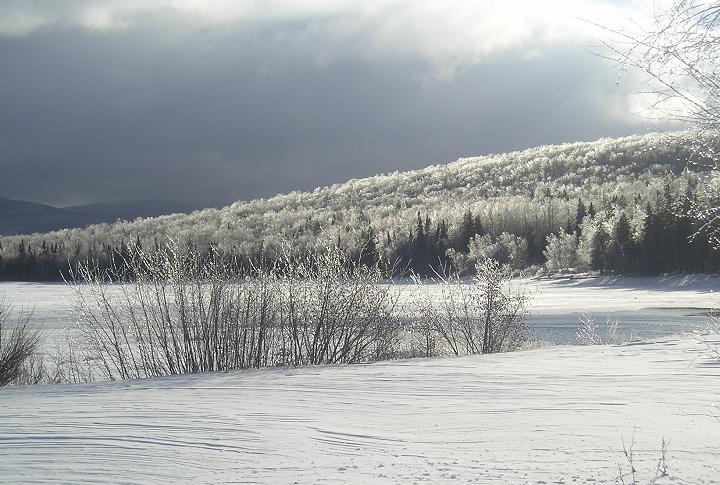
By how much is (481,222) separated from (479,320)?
204 feet

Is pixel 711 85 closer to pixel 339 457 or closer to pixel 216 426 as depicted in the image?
pixel 339 457

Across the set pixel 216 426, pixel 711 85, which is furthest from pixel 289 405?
pixel 711 85

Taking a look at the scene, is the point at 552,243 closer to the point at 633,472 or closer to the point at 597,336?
the point at 597,336

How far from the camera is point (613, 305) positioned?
3606 cm

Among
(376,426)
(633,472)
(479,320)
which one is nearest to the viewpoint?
(633,472)

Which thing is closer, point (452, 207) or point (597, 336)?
point (597, 336)

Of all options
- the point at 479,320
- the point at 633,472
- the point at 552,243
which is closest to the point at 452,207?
the point at 552,243

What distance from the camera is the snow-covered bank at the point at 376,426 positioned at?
5512mm

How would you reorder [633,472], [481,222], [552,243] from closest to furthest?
[633,472] → [552,243] → [481,222]

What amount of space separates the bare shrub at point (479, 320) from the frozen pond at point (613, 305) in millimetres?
946

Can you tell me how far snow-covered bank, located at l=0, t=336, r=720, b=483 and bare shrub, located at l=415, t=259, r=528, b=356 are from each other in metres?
5.80

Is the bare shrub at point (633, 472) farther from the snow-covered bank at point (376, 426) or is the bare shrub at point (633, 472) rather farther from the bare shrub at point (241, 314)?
the bare shrub at point (241, 314)

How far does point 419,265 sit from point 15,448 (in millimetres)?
65075

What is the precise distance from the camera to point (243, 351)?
13.1 metres
